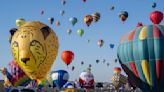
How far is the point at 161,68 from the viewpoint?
26219 millimetres

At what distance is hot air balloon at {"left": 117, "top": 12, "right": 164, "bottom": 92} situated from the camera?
26.2 meters

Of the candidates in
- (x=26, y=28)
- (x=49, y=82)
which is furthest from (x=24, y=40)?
(x=49, y=82)

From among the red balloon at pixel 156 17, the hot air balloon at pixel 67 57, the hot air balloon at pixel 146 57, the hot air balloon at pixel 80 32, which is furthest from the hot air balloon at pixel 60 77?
the hot air balloon at pixel 146 57

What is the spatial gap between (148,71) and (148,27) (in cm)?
333

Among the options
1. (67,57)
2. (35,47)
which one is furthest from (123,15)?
(35,47)

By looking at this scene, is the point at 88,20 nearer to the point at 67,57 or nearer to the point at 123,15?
the point at 123,15

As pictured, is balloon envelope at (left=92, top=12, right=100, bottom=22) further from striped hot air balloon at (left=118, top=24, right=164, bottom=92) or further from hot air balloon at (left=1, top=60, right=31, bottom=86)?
striped hot air balloon at (left=118, top=24, right=164, bottom=92)

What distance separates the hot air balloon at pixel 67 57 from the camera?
40062 millimetres

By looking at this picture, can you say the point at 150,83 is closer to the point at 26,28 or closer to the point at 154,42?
the point at 154,42

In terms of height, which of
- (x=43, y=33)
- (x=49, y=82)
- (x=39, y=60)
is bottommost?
(x=49, y=82)

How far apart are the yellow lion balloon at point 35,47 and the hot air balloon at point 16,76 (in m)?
12.7

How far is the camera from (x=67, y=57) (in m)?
40.2

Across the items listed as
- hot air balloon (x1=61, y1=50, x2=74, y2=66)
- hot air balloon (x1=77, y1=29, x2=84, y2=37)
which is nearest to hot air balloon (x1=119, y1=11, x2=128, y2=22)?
hot air balloon (x1=61, y1=50, x2=74, y2=66)

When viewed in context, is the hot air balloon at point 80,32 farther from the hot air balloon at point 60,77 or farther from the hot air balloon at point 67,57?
the hot air balloon at point 67,57
